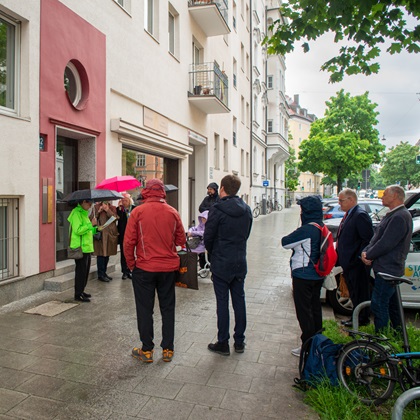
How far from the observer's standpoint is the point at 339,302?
6.29 meters

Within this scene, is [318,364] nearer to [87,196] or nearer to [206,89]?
[87,196]

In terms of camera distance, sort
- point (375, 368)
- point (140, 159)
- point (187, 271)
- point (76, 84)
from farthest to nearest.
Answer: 1. point (140, 159)
2. point (76, 84)
3. point (187, 271)
4. point (375, 368)

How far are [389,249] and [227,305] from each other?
1890 mm

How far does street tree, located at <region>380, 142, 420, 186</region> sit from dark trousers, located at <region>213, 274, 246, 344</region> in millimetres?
78639

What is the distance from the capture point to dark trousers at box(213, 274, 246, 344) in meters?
4.48

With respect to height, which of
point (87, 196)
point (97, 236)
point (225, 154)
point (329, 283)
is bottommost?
point (329, 283)

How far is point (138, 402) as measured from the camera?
11.2 ft

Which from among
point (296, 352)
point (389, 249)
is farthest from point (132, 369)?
point (389, 249)

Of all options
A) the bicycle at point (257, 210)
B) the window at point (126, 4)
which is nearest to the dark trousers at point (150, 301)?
the window at point (126, 4)

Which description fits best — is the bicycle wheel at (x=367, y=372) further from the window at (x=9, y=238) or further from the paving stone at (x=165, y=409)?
the window at (x=9, y=238)

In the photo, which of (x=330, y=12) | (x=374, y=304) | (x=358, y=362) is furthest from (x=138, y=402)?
(x=330, y=12)

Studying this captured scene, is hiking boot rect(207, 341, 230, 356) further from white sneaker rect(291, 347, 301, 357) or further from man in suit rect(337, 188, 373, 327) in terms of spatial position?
man in suit rect(337, 188, 373, 327)

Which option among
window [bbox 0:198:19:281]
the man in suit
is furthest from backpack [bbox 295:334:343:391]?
window [bbox 0:198:19:281]

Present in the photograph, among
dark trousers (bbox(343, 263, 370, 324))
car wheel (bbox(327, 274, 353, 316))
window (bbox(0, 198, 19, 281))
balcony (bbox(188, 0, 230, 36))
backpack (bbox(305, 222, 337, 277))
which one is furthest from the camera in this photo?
balcony (bbox(188, 0, 230, 36))
